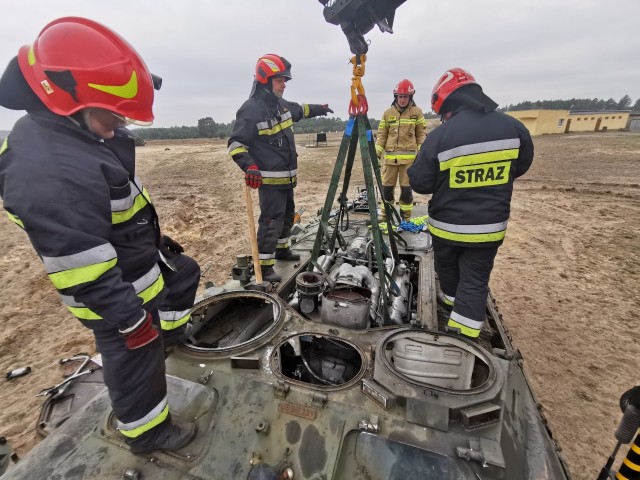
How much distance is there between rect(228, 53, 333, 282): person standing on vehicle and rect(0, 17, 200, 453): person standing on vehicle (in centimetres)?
182

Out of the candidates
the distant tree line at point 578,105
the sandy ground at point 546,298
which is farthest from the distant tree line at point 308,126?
the sandy ground at point 546,298

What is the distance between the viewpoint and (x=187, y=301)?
8.25 feet

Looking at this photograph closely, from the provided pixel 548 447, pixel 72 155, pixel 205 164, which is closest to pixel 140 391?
pixel 72 155

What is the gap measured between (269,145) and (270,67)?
807 mm

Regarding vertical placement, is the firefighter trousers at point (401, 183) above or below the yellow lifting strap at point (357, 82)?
below

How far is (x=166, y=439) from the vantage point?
193cm

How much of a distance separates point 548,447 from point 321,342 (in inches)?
60.4

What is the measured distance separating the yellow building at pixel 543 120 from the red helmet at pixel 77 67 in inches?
1506

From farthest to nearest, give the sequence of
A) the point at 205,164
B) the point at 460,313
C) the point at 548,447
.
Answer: the point at 205,164 < the point at 460,313 < the point at 548,447

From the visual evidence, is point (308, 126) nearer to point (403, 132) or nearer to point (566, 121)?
point (566, 121)

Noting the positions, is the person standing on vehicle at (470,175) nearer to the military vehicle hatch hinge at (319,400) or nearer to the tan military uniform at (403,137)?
the military vehicle hatch hinge at (319,400)

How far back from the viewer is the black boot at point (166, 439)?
6.16ft

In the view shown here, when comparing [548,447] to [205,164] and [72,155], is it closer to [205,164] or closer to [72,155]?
[72,155]

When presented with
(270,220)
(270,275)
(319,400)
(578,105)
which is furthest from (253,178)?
(578,105)
